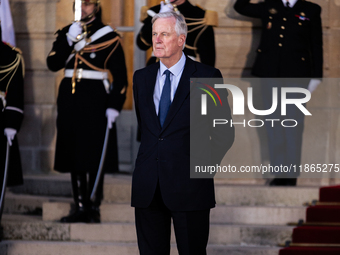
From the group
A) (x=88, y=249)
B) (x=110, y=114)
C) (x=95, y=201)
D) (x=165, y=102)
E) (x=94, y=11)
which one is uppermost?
(x=165, y=102)

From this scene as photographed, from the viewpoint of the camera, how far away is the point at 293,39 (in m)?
5.80

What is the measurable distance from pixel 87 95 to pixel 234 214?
1619 millimetres

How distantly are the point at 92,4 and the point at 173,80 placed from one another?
7.34 feet

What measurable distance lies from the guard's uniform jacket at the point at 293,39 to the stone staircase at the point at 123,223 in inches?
46.2

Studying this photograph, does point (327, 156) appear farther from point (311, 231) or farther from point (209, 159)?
point (209, 159)

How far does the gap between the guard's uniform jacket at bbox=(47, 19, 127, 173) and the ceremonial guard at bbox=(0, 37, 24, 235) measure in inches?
12.0

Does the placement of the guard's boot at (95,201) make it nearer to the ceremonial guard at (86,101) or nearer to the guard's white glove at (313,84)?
the ceremonial guard at (86,101)

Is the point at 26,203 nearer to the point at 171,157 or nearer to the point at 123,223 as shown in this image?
the point at 123,223

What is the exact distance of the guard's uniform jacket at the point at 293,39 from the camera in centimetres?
579

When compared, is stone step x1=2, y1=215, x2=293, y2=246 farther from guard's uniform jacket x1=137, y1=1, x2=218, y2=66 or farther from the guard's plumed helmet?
the guard's plumed helmet

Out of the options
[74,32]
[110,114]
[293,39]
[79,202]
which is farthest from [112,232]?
[293,39]

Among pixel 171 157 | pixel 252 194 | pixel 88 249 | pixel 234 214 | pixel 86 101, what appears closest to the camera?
pixel 171 157

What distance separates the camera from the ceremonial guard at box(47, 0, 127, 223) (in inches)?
197

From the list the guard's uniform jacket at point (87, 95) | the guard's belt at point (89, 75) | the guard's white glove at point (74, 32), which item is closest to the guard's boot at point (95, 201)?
the guard's uniform jacket at point (87, 95)
